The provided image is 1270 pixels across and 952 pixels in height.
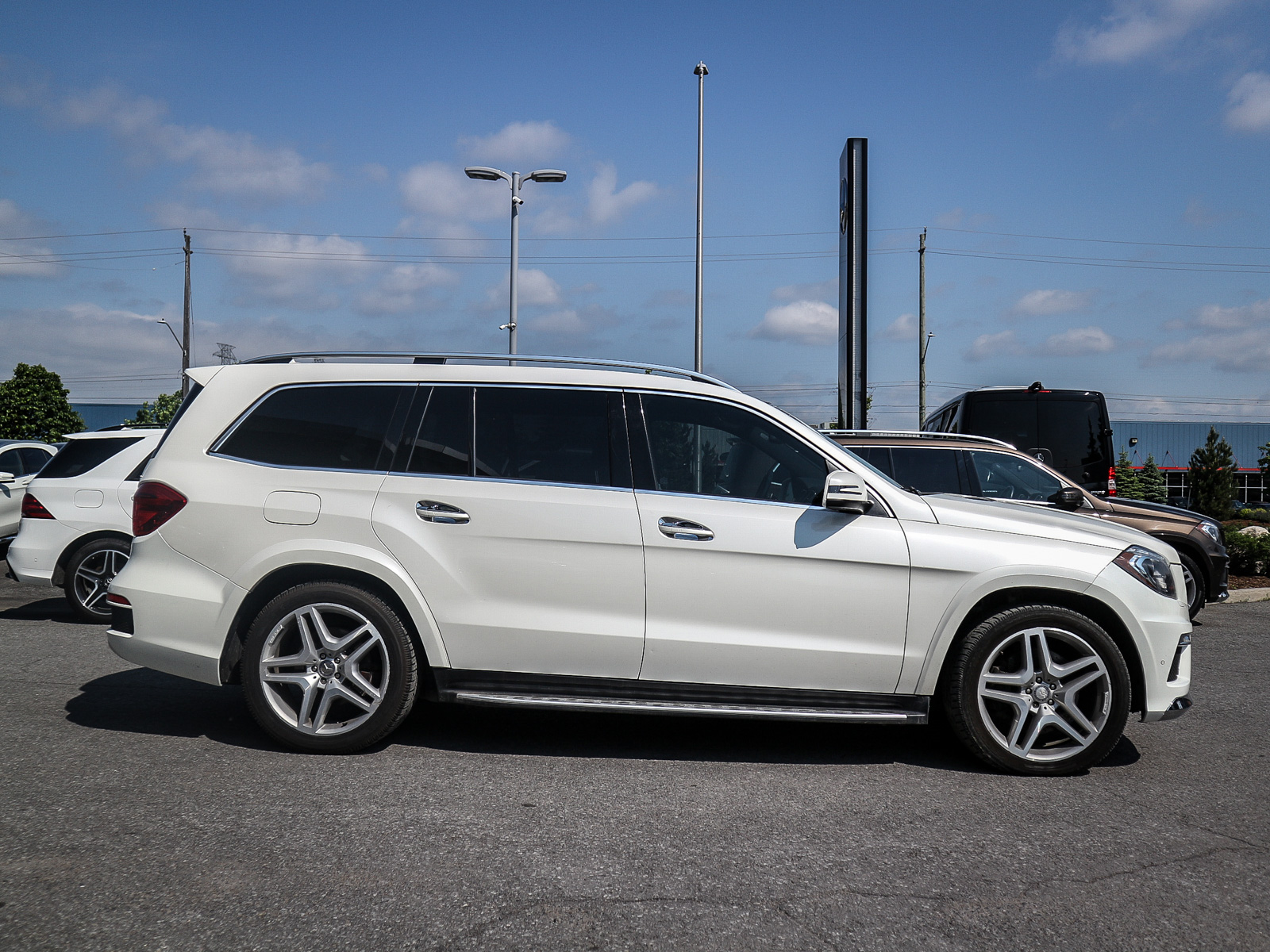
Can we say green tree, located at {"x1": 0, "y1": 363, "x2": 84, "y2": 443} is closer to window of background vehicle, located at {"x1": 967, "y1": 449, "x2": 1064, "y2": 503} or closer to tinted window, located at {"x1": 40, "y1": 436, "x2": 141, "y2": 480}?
tinted window, located at {"x1": 40, "y1": 436, "x2": 141, "y2": 480}

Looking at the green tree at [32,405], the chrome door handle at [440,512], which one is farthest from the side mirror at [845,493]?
the green tree at [32,405]

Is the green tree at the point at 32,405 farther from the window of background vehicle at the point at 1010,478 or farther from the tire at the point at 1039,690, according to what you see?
the tire at the point at 1039,690

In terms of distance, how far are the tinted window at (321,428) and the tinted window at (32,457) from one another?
976 centimetres

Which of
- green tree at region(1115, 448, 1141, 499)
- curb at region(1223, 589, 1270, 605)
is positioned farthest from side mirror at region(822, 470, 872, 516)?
green tree at region(1115, 448, 1141, 499)

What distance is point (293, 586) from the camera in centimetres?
463

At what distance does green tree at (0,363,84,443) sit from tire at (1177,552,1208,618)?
7131 centimetres

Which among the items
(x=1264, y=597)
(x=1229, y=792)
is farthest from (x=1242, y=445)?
(x=1229, y=792)

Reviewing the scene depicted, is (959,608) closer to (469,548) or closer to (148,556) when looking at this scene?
(469,548)

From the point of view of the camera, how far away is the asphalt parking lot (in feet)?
9.45

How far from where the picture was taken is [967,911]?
3.02 metres

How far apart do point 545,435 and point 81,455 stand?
6281mm

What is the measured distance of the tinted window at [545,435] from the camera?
182 inches

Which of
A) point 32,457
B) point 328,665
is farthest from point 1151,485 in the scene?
point 328,665

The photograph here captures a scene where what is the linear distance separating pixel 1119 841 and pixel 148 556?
14.5ft
